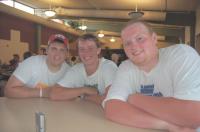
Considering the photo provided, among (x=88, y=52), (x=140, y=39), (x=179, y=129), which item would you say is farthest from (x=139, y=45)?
(x=88, y=52)

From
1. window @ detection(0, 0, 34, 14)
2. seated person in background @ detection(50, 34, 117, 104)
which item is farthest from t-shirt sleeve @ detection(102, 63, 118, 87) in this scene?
window @ detection(0, 0, 34, 14)

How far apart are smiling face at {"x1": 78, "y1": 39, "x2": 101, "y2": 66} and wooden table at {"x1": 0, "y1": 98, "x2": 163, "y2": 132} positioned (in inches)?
17.2

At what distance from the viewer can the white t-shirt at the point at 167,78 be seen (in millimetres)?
1441

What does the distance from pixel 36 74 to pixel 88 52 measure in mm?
486

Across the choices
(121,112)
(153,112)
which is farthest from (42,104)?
(153,112)

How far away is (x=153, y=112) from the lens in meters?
1.38

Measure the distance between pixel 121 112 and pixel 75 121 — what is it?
0.21m

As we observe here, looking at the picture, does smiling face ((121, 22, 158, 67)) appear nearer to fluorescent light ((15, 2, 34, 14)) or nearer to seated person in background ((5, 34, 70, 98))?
seated person in background ((5, 34, 70, 98))

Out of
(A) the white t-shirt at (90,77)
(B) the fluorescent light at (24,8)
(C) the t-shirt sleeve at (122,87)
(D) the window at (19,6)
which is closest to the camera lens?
(C) the t-shirt sleeve at (122,87)

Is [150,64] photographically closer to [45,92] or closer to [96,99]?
[96,99]

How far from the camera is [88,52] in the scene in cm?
227

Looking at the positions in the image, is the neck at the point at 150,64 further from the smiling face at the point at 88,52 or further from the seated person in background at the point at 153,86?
the smiling face at the point at 88,52

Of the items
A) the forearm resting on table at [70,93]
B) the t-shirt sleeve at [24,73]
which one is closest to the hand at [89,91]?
the forearm resting on table at [70,93]

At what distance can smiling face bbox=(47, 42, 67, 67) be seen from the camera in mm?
2414
